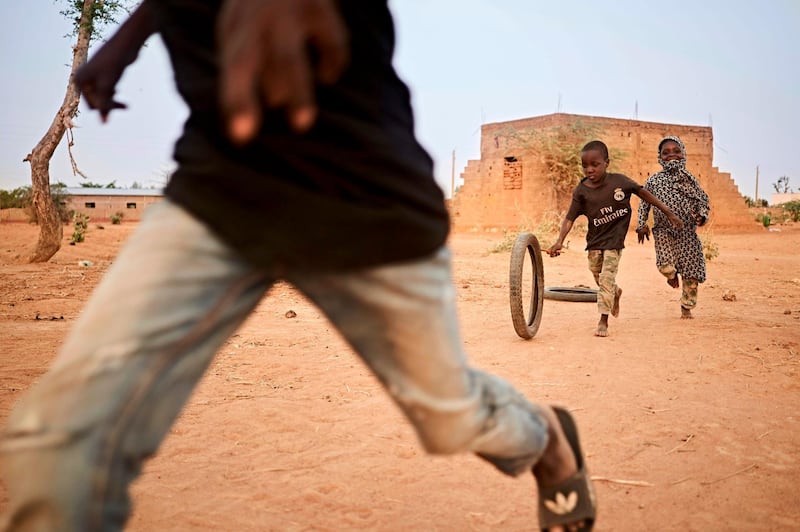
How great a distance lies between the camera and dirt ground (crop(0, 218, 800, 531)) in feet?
8.63

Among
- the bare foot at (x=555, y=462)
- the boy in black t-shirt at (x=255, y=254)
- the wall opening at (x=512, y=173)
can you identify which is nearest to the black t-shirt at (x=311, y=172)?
the boy in black t-shirt at (x=255, y=254)

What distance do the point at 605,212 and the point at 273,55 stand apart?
19.2 ft

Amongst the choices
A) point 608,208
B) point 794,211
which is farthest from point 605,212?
point 794,211

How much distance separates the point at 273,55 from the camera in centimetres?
103

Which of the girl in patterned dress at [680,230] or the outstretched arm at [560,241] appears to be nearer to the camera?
the outstretched arm at [560,241]

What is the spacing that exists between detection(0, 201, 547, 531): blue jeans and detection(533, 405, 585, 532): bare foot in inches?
13.2

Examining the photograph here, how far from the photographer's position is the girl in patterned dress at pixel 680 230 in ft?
23.8

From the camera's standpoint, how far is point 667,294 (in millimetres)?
9984

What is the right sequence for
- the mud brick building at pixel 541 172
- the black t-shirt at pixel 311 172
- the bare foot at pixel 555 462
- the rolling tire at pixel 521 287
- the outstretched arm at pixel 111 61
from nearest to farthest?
the black t-shirt at pixel 311 172
the outstretched arm at pixel 111 61
the bare foot at pixel 555 462
the rolling tire at pixel 521 287
the mud brick building at pixel 541 172

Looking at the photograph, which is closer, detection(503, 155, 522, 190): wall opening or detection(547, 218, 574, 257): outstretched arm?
detection(547, 218, 574, 257): outstretched arm

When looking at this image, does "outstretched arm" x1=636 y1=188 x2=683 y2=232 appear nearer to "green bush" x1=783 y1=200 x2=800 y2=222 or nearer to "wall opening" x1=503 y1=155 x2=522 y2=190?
"wall opening" x1=503 y1=155 x2=522 y2=190

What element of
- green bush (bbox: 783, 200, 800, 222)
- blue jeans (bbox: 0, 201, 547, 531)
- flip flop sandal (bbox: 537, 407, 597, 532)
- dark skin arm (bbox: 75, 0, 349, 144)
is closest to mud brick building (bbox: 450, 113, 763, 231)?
green bush (bbox: 783, 200, 800, 222)

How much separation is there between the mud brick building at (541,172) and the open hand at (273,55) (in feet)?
82.3

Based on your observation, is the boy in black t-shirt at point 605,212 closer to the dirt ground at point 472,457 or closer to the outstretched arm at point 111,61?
the dirt ground at point 472,457
